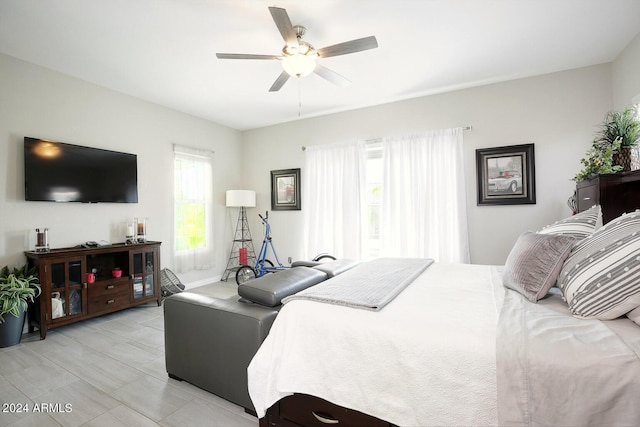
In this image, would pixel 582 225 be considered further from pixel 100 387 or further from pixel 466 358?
pixel 100 387

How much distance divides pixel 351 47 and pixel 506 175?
2.65 meters

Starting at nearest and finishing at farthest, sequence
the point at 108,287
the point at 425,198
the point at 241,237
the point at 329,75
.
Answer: the point at 329,75 < the point at 108,287 < the point at 425,198 < the point at 241,237

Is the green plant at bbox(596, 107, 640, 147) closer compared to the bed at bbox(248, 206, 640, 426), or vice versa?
the bed at bbox(248, 206, 640, 426)

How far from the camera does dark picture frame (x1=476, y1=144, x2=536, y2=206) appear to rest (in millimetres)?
3590

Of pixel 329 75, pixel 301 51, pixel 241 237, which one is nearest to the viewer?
pixel 301 51

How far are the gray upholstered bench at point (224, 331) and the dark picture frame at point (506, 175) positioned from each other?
2.85m

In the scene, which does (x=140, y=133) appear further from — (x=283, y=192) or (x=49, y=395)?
(x=49, y=395)

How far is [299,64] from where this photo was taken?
2.50 m

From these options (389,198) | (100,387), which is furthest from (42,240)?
(389,198)

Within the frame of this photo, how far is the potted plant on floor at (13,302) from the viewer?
8.67ft

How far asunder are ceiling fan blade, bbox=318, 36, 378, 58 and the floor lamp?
3.22m

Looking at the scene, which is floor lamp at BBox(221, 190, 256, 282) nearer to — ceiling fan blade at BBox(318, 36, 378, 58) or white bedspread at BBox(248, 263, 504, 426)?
ceiling fan blade at BBox(318, 36, 378, 58)

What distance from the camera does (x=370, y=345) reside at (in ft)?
4.08

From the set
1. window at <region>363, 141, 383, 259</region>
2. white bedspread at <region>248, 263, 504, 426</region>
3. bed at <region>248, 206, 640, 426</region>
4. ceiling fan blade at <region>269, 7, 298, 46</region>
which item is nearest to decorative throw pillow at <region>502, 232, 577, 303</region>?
bed at <region>248, 206, 640, 426</region>
